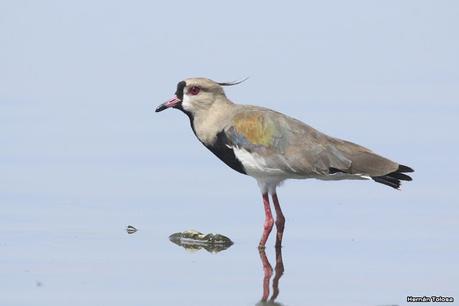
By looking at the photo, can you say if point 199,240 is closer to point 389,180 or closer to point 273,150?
point 273,150

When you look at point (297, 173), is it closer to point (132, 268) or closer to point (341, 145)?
point (341, 145)

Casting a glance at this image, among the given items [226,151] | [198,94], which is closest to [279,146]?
[226,151]

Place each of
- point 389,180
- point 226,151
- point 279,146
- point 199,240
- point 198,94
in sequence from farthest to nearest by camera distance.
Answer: point 198,94
point 226,151
point 279,146
point 389,180
point 199,240

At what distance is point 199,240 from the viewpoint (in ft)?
42.9

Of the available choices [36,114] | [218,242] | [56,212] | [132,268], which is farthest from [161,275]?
[36,114]

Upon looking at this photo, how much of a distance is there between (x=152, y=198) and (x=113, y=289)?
3334 mm

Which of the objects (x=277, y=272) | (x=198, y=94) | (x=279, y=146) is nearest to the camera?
(x=277, y=272)

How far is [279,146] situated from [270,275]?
1.67 m

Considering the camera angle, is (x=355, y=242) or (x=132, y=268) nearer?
(x=132, y=268)

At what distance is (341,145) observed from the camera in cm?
1352

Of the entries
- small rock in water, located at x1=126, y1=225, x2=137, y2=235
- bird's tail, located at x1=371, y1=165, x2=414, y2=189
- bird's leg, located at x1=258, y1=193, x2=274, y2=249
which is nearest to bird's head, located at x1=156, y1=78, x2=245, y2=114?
bird's leg, located at x1=258, y1=193, x2=274, y2=249

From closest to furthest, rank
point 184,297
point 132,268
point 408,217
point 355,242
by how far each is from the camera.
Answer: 1. point 184,297
2. point 132,268
3. point 355,242
4. point 408,217

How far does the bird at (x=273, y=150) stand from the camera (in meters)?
13.3

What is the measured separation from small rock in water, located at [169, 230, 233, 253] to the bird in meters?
0.35
